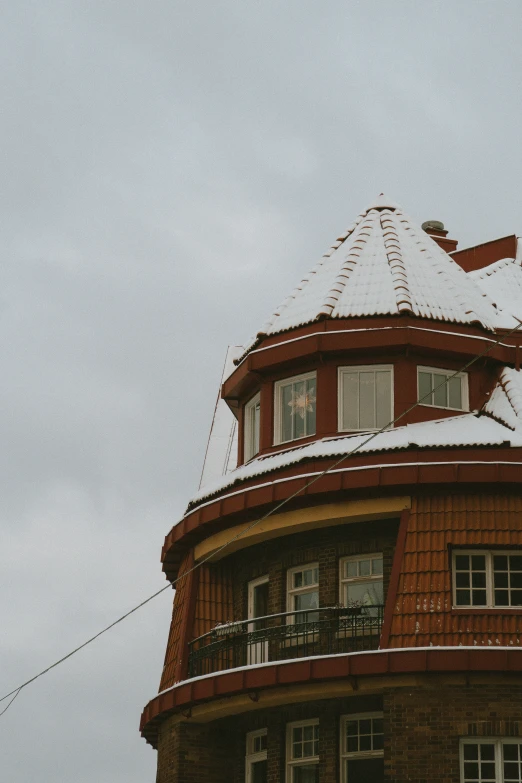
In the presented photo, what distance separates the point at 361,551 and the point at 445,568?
A: 2295 mm

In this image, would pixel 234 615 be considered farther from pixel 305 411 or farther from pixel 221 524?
pixel 305 411

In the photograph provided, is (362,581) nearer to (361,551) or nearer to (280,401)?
(361,551)

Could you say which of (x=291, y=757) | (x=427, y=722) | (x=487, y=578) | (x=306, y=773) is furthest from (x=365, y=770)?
(x=487, y=578)

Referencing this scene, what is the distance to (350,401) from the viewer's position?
30.8 meters

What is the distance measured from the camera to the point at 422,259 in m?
33.7

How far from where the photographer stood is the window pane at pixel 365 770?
27.1 meters

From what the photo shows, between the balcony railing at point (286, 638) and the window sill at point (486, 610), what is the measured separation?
1.72 meters

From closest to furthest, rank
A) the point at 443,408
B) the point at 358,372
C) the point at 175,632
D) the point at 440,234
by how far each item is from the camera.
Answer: the point at 443,408 < the point at 358,372 < the point at 175,632 < the point at 440,234

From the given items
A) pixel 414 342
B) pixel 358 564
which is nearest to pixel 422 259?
pixel 414 342

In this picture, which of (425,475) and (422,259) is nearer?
(425,475)

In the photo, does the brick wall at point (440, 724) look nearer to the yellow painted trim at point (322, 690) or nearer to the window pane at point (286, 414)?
the yellow painted trim at point (322, 690)

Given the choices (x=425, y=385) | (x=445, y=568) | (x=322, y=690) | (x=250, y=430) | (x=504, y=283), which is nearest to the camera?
(x=445, y=568)

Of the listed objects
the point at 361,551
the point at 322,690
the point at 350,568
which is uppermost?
the point at 361,551

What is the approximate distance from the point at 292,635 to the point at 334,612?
127 centimetres
